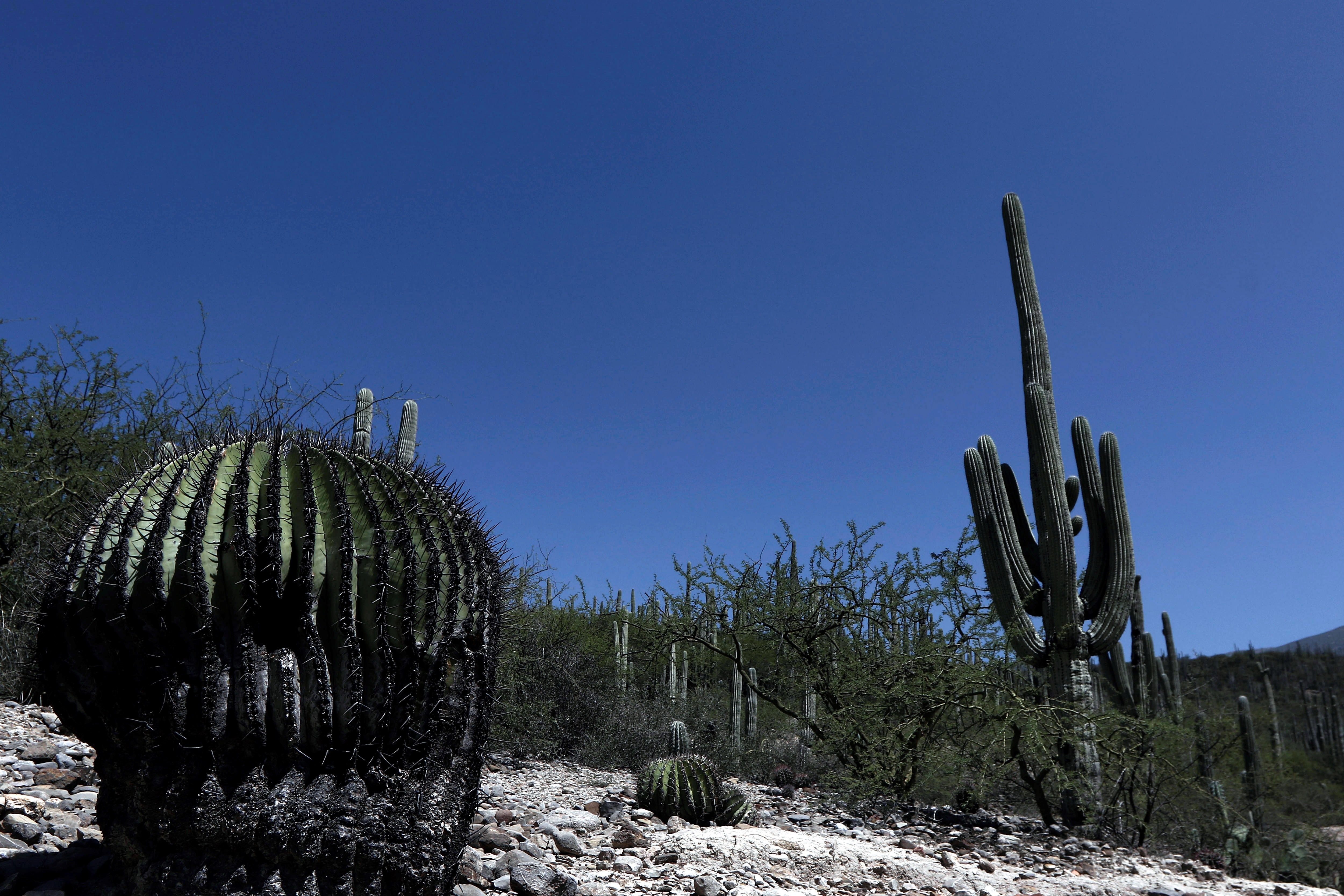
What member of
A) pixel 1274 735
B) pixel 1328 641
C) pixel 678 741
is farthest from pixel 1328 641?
pixel 678 741

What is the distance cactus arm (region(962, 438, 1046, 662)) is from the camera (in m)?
9.44

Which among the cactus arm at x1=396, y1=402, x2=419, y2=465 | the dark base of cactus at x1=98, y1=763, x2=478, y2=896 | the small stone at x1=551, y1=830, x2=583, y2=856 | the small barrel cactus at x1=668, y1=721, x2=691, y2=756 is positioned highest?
the cactus arm at x1=396, y1=402, x2=419, y2=465

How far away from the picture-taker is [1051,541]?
9609 mm

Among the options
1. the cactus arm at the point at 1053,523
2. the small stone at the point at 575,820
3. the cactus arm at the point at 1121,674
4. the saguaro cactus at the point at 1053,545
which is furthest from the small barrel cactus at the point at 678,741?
the cactus arm at the point at 1121,674

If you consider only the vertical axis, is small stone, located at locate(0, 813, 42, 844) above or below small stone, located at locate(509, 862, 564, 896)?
above

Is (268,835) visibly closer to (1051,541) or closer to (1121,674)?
(1051,541)

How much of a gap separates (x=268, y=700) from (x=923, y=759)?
724 centimetres

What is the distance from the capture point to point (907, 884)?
493cm

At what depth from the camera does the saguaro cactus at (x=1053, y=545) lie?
9.27 metres

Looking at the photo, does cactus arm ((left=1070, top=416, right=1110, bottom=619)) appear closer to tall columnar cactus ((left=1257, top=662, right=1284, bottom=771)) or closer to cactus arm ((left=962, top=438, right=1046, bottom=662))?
cactus arm ((left=962, top=438, right=1046, bottom=662))

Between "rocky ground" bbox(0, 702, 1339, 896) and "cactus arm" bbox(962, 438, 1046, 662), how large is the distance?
2043mm

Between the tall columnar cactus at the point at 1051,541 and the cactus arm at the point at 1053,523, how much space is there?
0.04 feet

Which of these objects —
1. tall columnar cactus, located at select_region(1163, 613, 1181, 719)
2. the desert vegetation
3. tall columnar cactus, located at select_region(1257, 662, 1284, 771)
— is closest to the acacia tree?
the desert vegetation

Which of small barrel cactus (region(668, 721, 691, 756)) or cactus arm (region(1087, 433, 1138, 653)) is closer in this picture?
small barrel cactus (region(668, 721, 691, 756))
